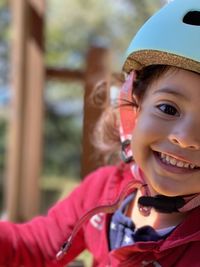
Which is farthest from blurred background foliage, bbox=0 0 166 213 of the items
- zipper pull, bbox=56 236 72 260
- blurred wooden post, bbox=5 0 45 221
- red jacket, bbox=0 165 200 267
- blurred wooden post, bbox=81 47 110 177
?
zipper pull, bbox=56 236 72 260

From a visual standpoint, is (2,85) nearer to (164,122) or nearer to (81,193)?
(81,193)

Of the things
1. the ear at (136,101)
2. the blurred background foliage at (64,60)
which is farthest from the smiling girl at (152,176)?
the blurred background foliage at (64,60)

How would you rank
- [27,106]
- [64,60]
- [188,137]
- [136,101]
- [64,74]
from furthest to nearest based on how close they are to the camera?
1. [64,60]
2. [27,106]
3. [64,74]
4. [136,101]
5. [188,137]

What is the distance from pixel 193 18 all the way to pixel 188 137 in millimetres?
210

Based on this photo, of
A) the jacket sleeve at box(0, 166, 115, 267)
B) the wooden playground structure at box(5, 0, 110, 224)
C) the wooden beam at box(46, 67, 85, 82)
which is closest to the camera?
the jacket sleeve at box(0, 166, 115, 267)

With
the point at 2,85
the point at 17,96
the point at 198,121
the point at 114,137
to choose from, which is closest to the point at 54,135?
the point at 2,85

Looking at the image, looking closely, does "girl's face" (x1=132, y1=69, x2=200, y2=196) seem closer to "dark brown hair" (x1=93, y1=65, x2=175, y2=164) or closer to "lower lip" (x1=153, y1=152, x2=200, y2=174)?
"lower lip" (x1=153, y1=152, x2=200, y2=174)

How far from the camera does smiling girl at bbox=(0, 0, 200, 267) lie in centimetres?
97

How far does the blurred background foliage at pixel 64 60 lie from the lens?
15.8ft

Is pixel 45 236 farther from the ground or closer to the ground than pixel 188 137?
closer to the ground

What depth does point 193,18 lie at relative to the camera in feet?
3.33

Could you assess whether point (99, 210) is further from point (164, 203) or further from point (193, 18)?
point (193, 18)

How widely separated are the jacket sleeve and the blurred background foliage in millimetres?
2756

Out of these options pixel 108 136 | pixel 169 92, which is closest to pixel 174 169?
pixel 169 92
